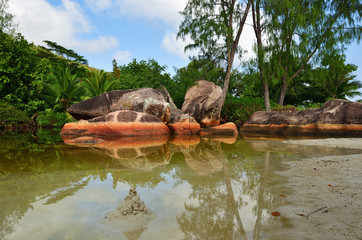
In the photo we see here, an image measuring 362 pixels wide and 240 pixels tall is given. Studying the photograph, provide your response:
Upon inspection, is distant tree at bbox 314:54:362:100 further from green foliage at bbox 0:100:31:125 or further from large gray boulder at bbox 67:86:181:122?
green foliage at bbox 0:100:31:125

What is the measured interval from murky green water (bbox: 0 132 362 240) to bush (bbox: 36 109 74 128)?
52.9ft

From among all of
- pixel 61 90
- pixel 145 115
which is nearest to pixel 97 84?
pixel 61 90

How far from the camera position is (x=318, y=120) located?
14.0m

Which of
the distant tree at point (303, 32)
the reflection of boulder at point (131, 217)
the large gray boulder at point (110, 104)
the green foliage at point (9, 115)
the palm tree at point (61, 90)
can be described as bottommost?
the reflection of boulder at point (131, 217)

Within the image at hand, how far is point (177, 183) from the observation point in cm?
403

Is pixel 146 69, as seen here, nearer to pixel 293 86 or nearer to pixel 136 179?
pixel 293 86

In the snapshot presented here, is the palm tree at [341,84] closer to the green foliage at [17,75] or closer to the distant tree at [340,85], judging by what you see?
the distant tree at [340,85]

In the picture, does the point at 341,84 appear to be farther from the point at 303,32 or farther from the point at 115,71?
the point at 115,71

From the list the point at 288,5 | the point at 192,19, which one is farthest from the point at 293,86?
the point at 192,19

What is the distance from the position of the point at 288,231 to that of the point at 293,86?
1009 inches

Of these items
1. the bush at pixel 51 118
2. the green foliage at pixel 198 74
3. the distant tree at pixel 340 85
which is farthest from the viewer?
the distant tree at pixel 340 85

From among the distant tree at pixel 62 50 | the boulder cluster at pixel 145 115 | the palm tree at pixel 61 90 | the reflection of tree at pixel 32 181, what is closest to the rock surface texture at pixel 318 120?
the boulder cluster at pixel 145 115

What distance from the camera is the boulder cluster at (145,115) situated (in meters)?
12.9

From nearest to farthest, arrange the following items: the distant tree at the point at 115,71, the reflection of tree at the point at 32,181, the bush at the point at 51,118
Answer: the reflection of tree at the point at 32,181 → the bush at the point at 51,118 → the distant tree at the point at 115,71
